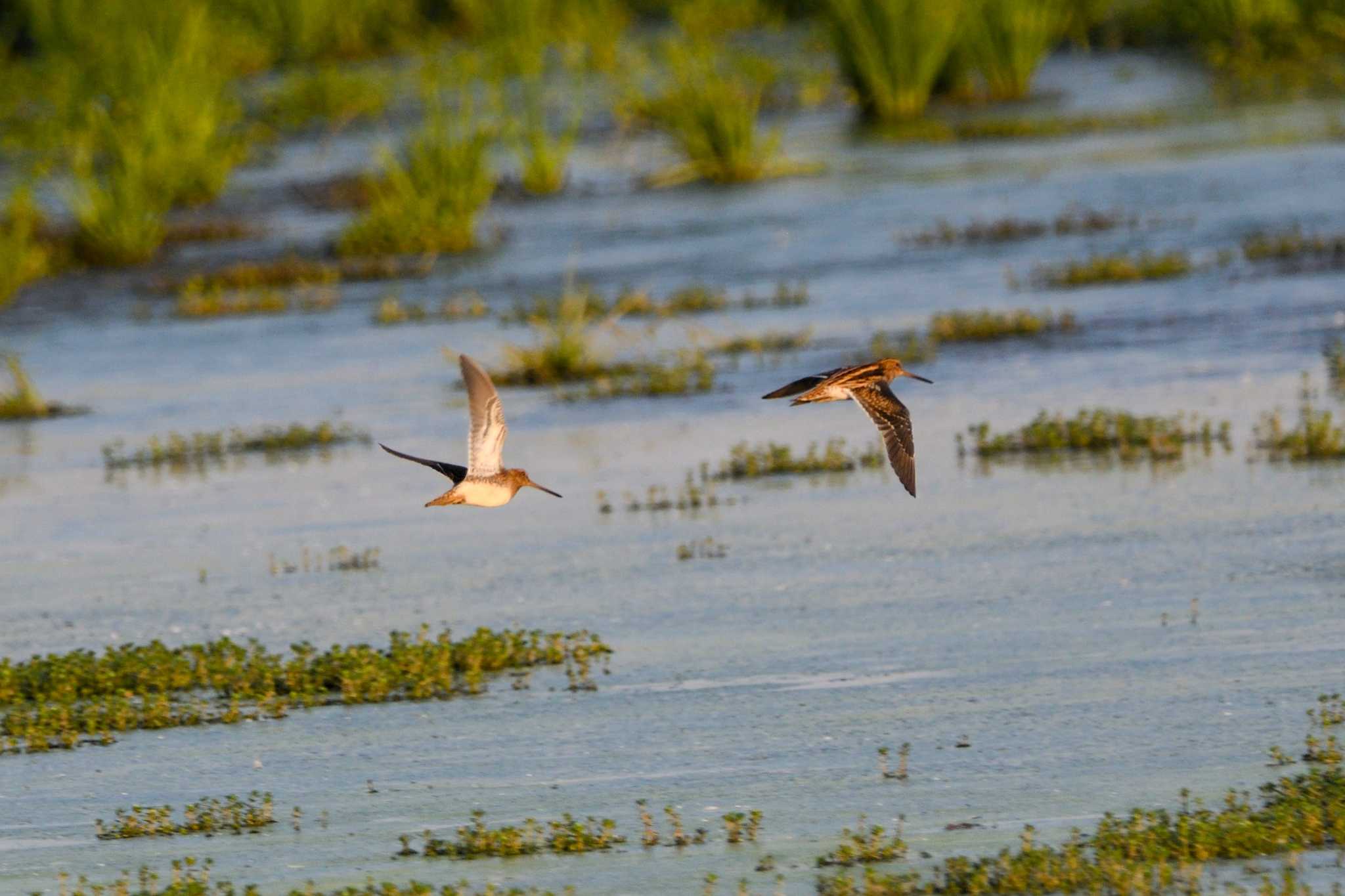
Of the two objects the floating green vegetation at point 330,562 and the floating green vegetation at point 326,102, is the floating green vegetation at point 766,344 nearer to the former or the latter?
the floating green vegetation at point 330,562

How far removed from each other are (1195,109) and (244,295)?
12050mm

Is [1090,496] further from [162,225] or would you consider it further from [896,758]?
[162,225]

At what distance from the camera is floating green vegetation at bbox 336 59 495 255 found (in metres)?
24.1

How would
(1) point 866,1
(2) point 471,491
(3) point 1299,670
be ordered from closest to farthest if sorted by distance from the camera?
(2) point 471,491 < (3) point 1299,670 < (1) point 866,1

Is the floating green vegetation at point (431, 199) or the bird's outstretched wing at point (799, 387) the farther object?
the floating green vegetation at point (431, 199)

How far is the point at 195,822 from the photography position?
27.8 feet

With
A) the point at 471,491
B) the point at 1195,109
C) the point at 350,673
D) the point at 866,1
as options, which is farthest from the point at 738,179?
the point at 471,491

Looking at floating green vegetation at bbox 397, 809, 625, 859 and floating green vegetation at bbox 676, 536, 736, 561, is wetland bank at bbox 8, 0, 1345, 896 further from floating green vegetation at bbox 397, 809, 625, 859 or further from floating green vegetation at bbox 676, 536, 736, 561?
floating green vegetation at bbox 676, 536, 736, 561

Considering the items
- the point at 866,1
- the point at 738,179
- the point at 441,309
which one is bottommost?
the point at 441,309

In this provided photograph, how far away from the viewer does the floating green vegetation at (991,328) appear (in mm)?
18141

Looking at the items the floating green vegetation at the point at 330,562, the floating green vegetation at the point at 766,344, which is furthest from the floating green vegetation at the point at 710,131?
the floating green vegetation at the point at 330,562

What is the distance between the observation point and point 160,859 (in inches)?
321

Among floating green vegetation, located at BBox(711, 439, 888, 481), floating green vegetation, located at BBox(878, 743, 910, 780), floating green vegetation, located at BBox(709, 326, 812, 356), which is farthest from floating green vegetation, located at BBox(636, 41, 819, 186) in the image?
floating green vegetation, located at BBox(878, 743, 910, 780)

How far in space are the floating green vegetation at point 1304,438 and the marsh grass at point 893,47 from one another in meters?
16.1
